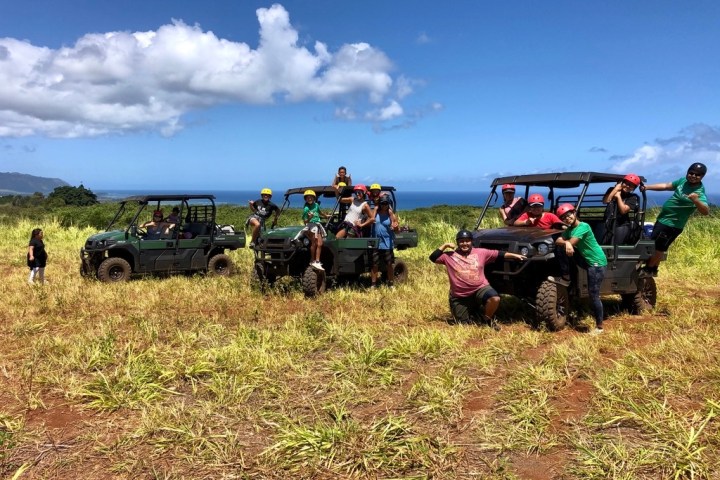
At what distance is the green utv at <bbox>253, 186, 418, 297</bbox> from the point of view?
8500 mm

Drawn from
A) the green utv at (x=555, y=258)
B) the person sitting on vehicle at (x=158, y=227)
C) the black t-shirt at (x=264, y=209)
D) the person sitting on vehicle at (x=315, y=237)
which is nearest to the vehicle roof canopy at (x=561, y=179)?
the green utv at (x=555, y=258)

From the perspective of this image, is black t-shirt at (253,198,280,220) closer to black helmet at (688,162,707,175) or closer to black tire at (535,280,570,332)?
black tire at (535,280,570,332)

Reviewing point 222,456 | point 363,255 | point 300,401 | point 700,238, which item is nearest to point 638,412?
point 300,401

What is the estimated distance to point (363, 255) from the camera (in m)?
9.02

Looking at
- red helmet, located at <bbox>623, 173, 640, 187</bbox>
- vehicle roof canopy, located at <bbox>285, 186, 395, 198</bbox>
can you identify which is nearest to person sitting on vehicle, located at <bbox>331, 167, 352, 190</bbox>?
vehicle roof canopy, located at <bbox>285, 186, 395, 198</bbox>

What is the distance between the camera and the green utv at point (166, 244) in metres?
9.93

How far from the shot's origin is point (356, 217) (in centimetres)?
905

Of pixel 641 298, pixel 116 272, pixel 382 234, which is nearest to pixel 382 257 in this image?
pixel 382 234

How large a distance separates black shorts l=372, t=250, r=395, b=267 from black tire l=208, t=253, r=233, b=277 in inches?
134

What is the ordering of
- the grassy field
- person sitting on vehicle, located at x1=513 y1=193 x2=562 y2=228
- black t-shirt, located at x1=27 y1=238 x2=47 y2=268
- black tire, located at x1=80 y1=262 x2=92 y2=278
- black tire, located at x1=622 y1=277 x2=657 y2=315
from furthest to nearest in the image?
black tire, located at x1=80 y1=262 x2=92 y2=278 → black t-shirt, located at x1=27 y1=238 x2=47 y2=268 → black tire, located at x1=622 y1=277 x2=657 y2=315 → person sitting on vehicle, located at x1=513 y1=193 x2=562 y2=228 → the grassy field

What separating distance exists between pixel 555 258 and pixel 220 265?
695 cm

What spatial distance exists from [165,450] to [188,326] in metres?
3.17

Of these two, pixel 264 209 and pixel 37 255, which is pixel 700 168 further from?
pixel 37 255

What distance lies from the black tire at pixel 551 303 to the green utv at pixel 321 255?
339 cm
